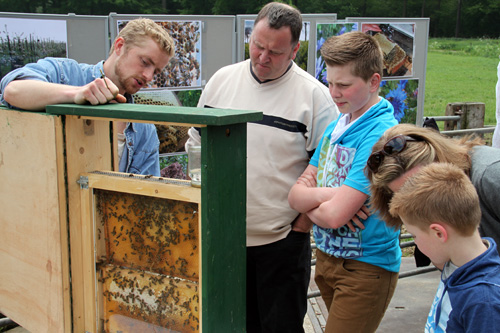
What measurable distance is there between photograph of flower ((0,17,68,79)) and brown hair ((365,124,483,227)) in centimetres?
272

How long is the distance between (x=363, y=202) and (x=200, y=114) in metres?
1.10

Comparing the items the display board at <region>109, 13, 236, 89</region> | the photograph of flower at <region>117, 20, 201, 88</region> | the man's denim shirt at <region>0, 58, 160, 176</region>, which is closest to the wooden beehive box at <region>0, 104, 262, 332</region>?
the man's denim shirt at <region>0, 58, 160, 176</region>

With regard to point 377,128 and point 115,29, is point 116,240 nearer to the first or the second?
point 377,128

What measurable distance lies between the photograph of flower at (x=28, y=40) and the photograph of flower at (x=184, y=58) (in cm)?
81

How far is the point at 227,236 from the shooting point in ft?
5.49

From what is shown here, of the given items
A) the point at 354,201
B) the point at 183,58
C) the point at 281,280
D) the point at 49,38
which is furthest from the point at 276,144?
the point at 49,38

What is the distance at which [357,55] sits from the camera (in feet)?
7.66

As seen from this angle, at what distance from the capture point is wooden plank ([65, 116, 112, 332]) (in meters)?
1.85

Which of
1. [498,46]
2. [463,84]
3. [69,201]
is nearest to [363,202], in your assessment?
[69,201]

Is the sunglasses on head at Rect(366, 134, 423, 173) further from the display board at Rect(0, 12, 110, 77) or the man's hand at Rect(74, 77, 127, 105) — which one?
the display board at Rect(0, 12, 110, 77)

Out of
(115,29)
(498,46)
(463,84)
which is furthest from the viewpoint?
(498,46)

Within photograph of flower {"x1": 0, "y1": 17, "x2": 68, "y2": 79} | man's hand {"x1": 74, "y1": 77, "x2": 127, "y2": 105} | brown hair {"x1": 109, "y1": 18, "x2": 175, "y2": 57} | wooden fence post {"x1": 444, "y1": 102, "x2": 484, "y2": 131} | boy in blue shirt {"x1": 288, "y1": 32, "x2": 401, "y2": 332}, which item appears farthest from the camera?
wooden fence post {"x1": 444, "y1": 102, "x2": 484, "y2": 131}

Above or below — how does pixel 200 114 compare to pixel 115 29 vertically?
below

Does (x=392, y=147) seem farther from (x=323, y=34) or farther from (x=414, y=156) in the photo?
(x=323, y=34)
